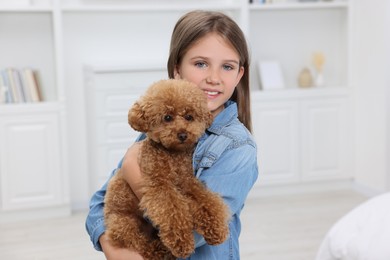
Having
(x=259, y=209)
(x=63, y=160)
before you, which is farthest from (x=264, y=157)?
(x=63, y=160)

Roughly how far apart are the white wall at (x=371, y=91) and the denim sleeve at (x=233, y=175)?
3.34 metres

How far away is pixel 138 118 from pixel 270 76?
3727mm

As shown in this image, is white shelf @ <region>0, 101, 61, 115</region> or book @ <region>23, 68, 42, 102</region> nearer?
white shelf @ <region>0, 101, 61, 115</region>

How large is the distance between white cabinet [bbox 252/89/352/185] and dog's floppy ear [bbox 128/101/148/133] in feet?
11.5

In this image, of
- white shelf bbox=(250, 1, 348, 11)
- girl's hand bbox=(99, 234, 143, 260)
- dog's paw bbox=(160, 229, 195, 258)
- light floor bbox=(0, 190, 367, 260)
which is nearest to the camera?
dog's paw bbox=(160, 229, 195, 258)

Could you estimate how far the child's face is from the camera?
1.45 metres

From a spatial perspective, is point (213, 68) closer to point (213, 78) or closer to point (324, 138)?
point (213, 78)

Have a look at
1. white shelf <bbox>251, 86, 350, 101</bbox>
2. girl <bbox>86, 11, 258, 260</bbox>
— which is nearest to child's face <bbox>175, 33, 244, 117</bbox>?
girl <bbox>86, 11, 258, 260</bbox>

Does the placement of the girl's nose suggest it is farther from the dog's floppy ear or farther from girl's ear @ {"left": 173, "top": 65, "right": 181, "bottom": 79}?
the dog's floppy ear

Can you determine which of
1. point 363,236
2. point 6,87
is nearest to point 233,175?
point 363,236

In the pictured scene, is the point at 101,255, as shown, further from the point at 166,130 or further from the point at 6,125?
the point at 166,130

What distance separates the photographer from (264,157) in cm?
479

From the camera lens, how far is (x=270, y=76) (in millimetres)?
4871

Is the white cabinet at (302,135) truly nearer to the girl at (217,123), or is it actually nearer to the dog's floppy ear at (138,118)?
the girl at (217,123)
